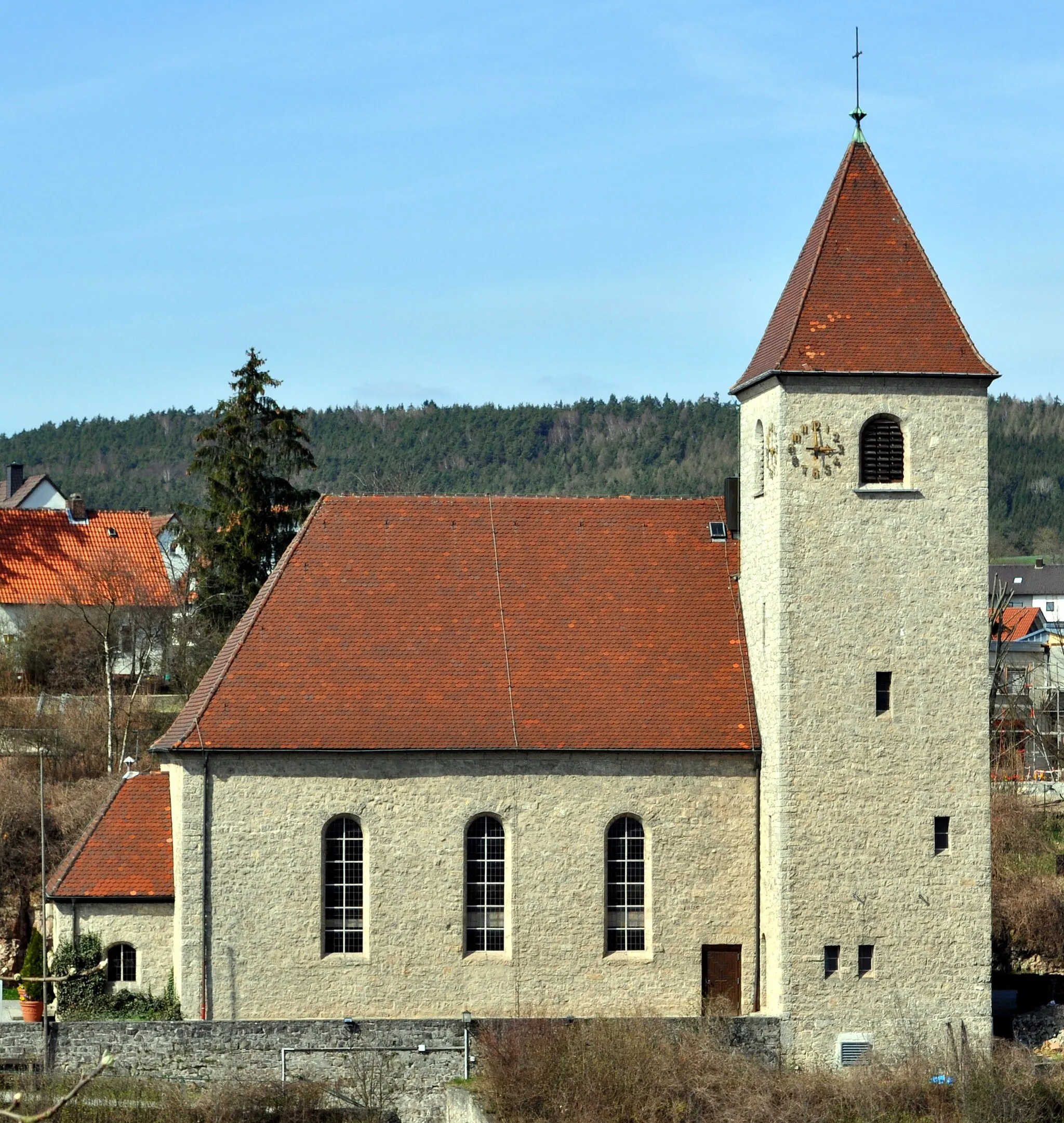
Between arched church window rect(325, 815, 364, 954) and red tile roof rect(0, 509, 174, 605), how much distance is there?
29.2 metres

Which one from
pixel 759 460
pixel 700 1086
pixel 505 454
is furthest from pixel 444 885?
pixel 505 454

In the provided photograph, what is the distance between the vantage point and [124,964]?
36.3m

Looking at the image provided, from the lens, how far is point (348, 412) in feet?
498

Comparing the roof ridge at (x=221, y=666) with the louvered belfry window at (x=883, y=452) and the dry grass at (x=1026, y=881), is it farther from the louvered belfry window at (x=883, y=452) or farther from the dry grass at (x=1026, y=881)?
the dry grass at (x=1026, y=881)

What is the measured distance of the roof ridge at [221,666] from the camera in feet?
116

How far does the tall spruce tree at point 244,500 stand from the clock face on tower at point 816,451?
24.5m

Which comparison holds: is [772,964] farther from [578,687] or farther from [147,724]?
[147,724]

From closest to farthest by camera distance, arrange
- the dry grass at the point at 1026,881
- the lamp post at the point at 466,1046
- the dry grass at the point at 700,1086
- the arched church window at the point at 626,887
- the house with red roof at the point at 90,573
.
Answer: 1. the dry grass at the point at 700,1086
2. the lamp post at the point at 466,1046
3. the arched church window at the point at 626,887
4. the dry grass at the point at 1026,881
5. the house with red roof at the point at 90,573

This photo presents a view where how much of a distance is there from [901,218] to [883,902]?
44.2ft

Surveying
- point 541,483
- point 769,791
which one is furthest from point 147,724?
point 541,483

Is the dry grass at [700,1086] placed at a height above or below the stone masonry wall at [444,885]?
below

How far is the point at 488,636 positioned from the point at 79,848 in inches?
366

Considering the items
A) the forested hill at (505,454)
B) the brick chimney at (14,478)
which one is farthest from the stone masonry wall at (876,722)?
the forested hill at (505,454)

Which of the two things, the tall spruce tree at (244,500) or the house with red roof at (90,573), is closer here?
the tall spruce tree at (244,500)
